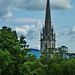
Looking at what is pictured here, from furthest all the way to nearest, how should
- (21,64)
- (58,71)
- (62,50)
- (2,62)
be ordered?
(62,50), (58,71), (21,64), (2,62)

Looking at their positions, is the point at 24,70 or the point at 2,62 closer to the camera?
the point at 2,62

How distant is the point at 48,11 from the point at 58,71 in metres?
74.0

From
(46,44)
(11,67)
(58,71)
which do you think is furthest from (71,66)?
(46,44)

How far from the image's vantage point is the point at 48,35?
395ft

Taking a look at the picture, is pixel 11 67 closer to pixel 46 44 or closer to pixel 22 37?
pixel 22 37

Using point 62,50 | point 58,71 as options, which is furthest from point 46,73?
point 62,50

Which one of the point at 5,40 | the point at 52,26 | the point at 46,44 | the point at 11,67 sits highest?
the point at 52,26

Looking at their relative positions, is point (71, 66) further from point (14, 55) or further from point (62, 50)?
point (62, 50)

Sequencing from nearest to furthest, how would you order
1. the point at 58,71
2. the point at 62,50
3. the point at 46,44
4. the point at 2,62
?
1. the point at 2,62
2. the point at 58,71
3. the point at 62,50
4. the point at 46,44

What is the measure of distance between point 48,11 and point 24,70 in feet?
289

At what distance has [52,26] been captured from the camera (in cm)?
12294

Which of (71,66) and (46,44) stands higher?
(46,44)

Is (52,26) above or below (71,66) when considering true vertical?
above

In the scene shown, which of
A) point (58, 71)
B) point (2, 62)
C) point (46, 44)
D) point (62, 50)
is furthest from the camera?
point (46, 44)
